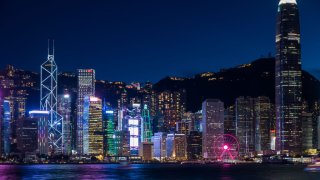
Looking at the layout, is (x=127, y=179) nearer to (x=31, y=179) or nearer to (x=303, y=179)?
(x=31, y=179)

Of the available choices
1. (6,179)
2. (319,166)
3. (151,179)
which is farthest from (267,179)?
(319,166)

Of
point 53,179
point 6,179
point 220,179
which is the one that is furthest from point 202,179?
point 6,179

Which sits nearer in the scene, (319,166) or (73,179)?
(73,179)

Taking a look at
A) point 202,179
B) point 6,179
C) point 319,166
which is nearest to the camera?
point 6,179

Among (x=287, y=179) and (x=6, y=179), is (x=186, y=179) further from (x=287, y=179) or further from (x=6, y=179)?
(x=6, y=179)

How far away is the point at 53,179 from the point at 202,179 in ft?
90.4

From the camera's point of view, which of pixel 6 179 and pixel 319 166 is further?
pixel 319 166

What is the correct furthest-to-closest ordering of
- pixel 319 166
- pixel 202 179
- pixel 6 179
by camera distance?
1. pixel 319 166
2. pixel 202 179
3. pixel 6 179

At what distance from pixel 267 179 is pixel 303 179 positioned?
669 centimetres

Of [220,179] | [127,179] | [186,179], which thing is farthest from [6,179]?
[220,179]

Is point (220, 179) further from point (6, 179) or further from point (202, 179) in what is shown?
point (6, 179)

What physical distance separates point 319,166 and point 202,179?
65892mm

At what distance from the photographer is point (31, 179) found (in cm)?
11412

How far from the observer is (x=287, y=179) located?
11162 centimetres
